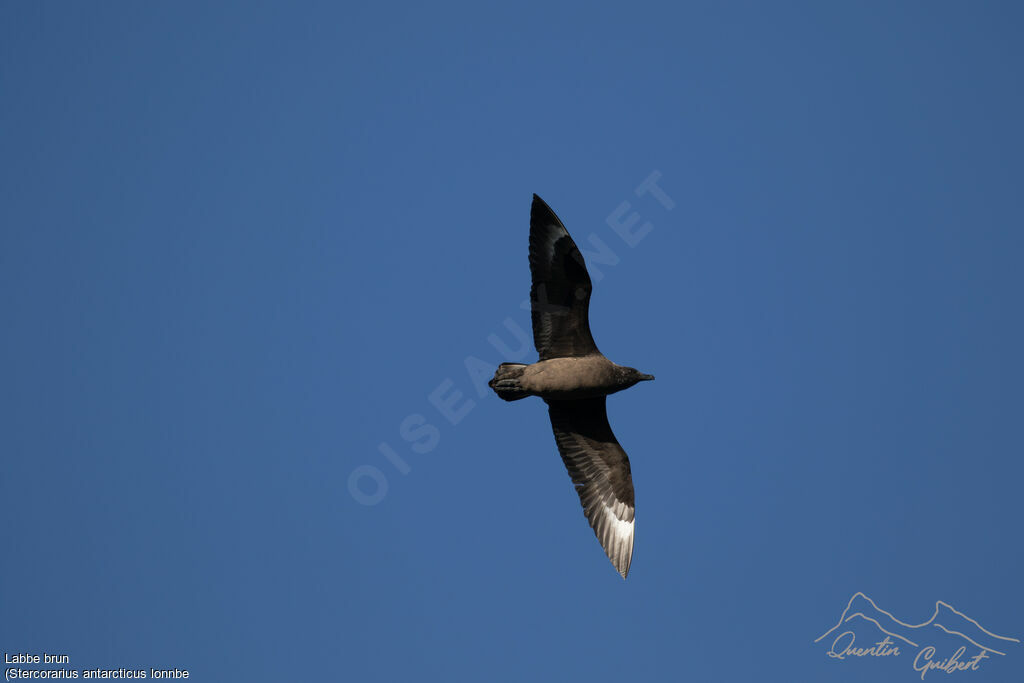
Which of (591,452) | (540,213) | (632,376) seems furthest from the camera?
(591,452)

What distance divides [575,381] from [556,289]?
102 cm

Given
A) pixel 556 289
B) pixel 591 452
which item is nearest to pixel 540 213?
pixel 556 289

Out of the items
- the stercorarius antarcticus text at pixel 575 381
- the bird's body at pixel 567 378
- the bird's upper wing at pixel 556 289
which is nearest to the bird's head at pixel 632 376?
the stercorarius antarcticus text at pixel 575 381

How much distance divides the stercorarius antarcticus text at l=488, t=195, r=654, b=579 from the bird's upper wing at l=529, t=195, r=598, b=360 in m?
0.01

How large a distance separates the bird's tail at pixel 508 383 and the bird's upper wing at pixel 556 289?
39 centimetres

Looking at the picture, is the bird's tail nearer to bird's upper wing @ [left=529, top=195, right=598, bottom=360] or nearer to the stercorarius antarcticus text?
the stercorarius antarcticus text

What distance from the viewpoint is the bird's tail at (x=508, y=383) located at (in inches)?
364

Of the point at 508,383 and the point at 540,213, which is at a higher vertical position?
the point at 540,213

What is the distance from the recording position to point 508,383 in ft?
30.3

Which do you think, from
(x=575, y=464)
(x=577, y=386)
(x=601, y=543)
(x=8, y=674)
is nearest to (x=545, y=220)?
(x=577, y=386)

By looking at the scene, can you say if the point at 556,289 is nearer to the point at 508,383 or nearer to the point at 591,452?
the point at 508,383

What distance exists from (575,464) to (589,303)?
193cm

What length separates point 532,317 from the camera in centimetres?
938

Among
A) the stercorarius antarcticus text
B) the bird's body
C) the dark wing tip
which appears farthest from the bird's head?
the dark wing tip
